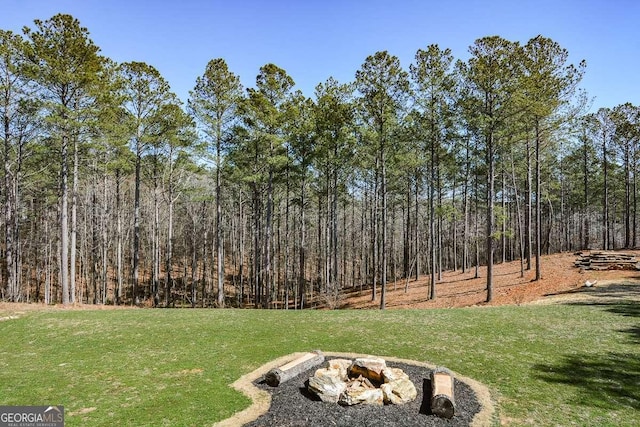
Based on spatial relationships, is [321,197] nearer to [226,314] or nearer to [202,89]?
[202,89]

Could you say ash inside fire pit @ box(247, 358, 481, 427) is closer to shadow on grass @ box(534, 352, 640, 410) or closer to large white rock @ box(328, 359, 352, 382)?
large white rock @ box(328, 359, 352, 382)

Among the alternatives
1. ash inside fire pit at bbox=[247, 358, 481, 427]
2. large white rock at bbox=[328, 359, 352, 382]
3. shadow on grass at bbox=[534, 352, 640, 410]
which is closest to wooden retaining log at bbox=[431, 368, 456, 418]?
ash inside fire pit at bbox=[247, 358, 481, 427]

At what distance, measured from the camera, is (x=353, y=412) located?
6742 millimetres

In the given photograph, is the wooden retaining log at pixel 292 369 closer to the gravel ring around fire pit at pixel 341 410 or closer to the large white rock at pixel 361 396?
the gravel ring around fire pit at pixel 341 410

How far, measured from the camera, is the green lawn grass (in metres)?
7.04

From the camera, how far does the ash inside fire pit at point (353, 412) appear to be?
6.38m

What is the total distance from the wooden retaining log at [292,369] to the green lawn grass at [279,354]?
2.85ft

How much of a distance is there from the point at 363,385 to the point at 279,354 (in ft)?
11.4

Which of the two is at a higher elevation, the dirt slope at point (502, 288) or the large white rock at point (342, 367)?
the large white rock at point (342, 367)

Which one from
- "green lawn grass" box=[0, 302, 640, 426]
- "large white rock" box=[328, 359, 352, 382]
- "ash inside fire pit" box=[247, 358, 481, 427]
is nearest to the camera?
"ash inside fire pit" box=[247, 358, 481, 427]

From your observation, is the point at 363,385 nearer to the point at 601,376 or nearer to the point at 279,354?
the point at 279,354

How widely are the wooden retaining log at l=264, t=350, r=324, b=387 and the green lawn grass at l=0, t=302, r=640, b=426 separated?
870 mm

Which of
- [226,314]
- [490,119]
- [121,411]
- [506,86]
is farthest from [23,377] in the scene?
[506,86]

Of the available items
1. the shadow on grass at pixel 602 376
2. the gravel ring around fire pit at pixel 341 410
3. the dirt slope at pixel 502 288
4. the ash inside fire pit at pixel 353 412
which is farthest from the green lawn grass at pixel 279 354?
the dirt slope at pixel 502 288
